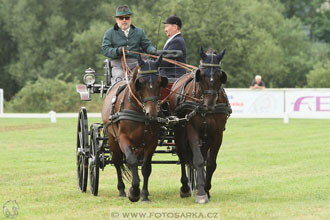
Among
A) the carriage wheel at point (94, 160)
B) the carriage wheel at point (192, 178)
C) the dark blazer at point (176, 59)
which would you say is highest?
the dark blazer at point (176, 59)

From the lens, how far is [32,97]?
42.5m

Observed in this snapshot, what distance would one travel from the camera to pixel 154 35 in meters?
49.7

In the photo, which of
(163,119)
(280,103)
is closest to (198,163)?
(163,119)

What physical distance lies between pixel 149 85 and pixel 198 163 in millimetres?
1267

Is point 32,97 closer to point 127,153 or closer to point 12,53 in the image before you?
point 12,53

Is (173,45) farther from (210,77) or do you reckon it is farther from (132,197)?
(132,197)

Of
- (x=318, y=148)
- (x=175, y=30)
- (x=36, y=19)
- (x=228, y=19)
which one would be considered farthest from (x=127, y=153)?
(x=36, y=19)

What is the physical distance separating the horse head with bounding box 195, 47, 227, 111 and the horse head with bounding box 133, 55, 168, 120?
555 mm

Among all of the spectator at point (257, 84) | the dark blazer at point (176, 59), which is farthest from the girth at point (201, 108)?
the spectator at point (257, 84)

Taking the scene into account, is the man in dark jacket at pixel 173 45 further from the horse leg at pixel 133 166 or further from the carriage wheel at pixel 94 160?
the horse leg at pixel 133 166

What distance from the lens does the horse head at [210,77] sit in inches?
371

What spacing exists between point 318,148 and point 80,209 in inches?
417

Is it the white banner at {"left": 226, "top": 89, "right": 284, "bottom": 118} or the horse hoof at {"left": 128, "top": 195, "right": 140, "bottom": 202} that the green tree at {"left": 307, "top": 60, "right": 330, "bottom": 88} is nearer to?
the white banner at {"left": 226, "top": 89, "right": 284, "bottom": 118}

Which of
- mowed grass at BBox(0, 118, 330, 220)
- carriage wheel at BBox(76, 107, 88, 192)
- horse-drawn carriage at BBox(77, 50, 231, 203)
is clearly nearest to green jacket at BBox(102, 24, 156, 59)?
horse-drawn carriage at BBox(77, 50, 231, 203)
